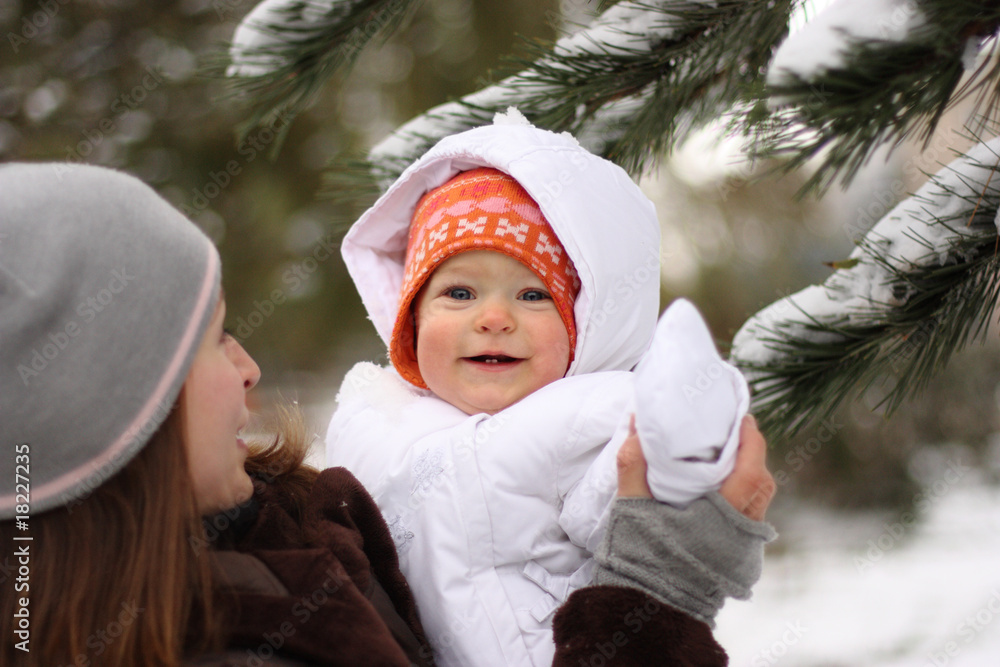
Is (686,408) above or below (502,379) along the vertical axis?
above

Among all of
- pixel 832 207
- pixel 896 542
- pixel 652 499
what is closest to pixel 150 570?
pixel 652 499

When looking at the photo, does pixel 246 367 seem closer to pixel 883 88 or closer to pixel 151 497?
pixel 151 497

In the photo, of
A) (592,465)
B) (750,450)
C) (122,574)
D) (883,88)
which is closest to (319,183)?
(592,465)

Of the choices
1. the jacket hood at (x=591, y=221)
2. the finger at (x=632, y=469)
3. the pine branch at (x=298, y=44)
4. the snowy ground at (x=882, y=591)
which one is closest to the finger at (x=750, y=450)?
the finger at (x=632, y=469)

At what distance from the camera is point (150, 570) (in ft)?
3.14

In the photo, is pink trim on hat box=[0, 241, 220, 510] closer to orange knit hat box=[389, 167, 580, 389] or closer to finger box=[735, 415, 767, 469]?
orange knit hat box=[389, 167, 580, 389]

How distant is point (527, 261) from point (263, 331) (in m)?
2.53

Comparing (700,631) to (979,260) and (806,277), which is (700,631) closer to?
(979,260)

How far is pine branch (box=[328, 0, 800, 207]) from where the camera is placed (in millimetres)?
1149

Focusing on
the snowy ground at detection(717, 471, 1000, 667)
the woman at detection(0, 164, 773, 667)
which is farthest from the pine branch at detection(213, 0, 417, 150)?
the snowy ground at detection(717, 471, 1000, 667)

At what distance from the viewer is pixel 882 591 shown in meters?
3.27

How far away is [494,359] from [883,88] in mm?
817

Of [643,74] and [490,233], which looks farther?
[490,233]

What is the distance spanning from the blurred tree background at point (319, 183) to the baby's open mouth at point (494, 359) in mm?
1447
